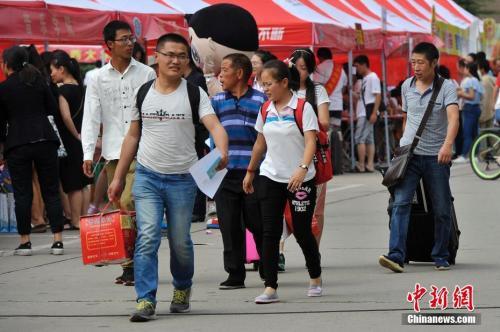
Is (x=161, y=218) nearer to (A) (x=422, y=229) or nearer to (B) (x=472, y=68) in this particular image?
(A) (x=422, y=229)

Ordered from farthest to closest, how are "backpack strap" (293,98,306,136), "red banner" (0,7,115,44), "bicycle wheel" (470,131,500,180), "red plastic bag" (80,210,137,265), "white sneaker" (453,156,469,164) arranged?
"white sneaker" (453,156,469,164) < "bicycle wheel" (470,131,500,180) < "red banner" (0,7,115,44) < "backpack strap" (293,98,306,136) < "red plastic bag" (80,210,137,265)

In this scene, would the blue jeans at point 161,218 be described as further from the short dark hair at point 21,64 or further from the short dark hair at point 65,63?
the short dark hair at point 65,63

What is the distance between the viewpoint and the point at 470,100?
2441 centimetres

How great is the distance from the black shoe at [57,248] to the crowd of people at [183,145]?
0.01 meters

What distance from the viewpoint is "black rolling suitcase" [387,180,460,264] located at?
32.0ft

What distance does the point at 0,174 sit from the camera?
1341 centimetres

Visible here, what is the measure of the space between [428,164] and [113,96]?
7.86ft

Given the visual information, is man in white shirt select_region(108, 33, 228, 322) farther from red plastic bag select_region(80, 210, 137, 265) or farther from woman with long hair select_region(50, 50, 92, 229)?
woman with long hair select_region(50, 50, 92, 229)

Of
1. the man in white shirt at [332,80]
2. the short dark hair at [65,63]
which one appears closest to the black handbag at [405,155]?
the short dark hair at [65,63]

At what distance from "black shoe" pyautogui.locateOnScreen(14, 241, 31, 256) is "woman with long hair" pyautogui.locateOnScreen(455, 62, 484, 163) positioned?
14.3m

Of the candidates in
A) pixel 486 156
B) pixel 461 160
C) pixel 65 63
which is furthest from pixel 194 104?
pixel 461 160

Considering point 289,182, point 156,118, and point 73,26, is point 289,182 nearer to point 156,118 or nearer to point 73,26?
point 156,118

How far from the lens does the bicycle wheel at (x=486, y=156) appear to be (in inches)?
772

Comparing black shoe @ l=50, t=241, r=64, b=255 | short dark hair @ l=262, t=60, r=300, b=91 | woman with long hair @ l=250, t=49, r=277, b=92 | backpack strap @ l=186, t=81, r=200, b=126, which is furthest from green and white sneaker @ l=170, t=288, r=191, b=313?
black shoe @ l=50, t=241, r=64, b=255
